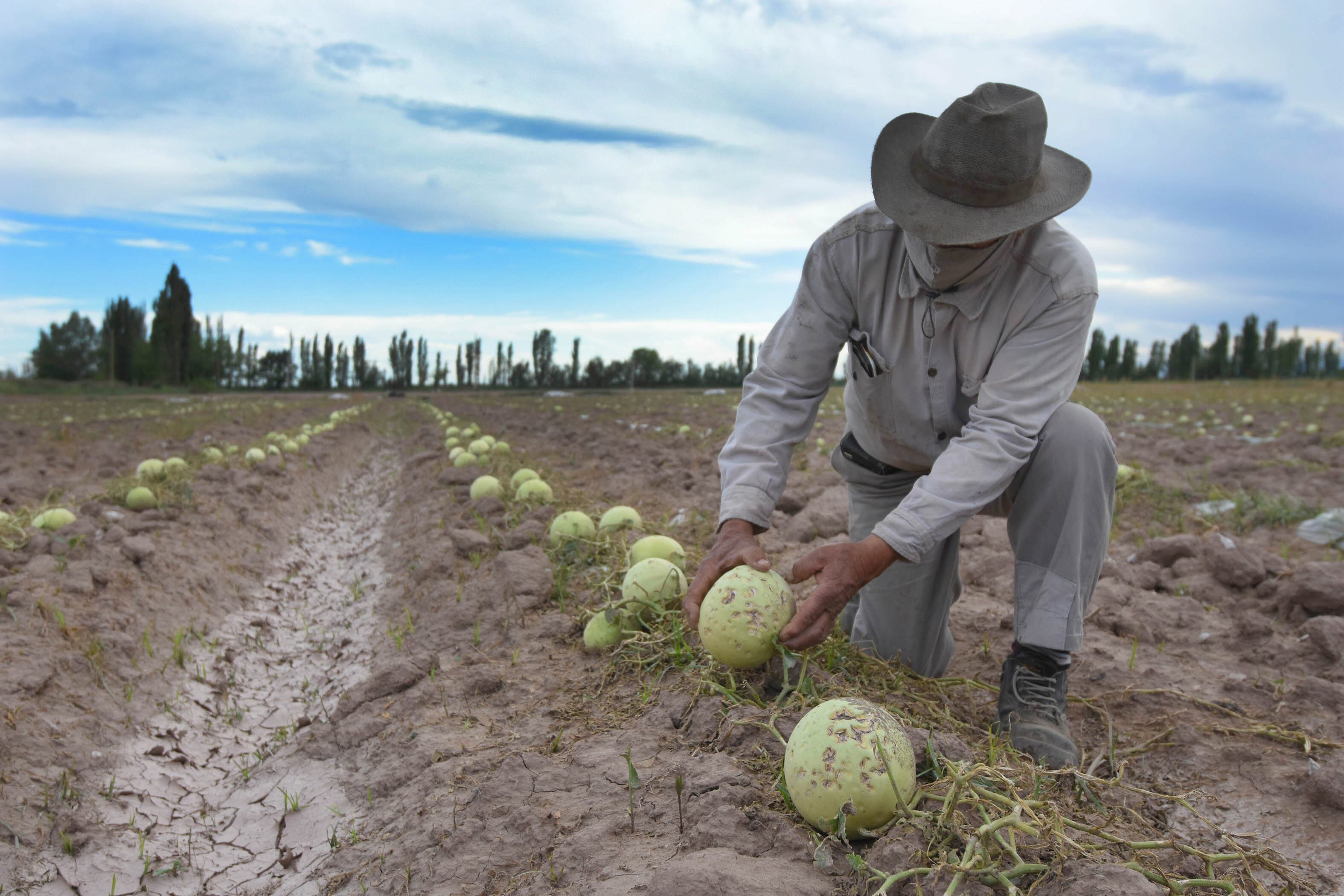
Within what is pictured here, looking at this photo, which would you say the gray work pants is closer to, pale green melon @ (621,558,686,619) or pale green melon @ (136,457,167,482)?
pale green melon @ (621,558,686,619)

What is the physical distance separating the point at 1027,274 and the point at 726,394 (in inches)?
1269

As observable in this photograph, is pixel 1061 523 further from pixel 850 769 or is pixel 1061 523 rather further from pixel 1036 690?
pixel 850 769

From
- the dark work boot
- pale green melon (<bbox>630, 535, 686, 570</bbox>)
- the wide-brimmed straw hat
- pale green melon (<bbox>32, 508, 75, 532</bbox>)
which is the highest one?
the wide-brimmed straw hat

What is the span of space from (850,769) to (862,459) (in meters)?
1.79

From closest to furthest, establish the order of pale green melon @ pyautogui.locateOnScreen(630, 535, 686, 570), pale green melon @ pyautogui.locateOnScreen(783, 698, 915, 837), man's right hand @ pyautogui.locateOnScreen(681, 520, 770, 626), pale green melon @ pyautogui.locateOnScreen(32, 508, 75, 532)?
pale green melon @ pyautogui.locateOnScreen(783, 698, 915, 837) → man's right hand @ pyautogui.locateOnScreen(681, 520, 770, 626) → pale green melon @ pyautogui.locateOnScreen(630, 535, 686, 570) → pale green melon @ pyautogui.locateOnScreen(32, 508, 75, 532)

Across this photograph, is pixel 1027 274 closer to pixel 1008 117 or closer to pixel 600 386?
pixel 1008 117

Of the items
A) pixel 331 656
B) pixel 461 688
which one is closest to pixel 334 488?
pixel 331 656

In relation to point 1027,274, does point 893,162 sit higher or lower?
higher

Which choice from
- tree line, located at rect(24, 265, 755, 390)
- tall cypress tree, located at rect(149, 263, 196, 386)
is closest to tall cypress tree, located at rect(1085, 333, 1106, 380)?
tree line, located at rect(24, 265, 755, 390)

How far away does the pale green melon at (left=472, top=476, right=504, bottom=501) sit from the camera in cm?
648

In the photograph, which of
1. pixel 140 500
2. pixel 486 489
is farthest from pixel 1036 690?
pixel 140 500

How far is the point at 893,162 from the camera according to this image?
2.93 meters

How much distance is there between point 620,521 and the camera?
478 cm

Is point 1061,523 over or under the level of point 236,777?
over
